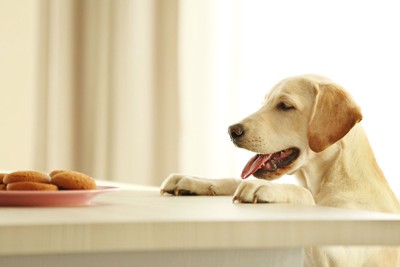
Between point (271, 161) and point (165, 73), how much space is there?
A: 252 cm

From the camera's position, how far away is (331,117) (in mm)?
1879

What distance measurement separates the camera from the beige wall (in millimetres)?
4820

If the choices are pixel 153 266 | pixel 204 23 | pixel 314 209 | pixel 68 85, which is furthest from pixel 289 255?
pixel 68 85

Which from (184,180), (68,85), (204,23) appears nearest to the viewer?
(184,180)

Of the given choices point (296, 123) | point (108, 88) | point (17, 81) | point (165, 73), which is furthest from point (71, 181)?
point (17, 81)

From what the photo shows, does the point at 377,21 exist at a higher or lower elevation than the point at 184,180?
higher

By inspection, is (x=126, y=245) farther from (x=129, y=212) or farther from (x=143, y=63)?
(x=143, y=63)

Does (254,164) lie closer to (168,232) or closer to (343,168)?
(343,168)

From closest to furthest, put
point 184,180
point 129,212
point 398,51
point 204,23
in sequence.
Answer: point 129,212, point 184,180, point 398,51, point 204,23

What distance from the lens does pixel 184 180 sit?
1461 millimetres

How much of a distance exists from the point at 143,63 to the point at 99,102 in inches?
17.3

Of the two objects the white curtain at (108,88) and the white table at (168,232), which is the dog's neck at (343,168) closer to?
the white table at (168,232)

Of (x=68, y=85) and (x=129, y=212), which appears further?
(x=68, y=85)

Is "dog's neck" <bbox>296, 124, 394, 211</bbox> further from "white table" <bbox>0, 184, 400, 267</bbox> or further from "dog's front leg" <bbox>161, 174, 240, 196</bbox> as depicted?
"white table" <bbox>0, 184, 400, 267</bbox>
